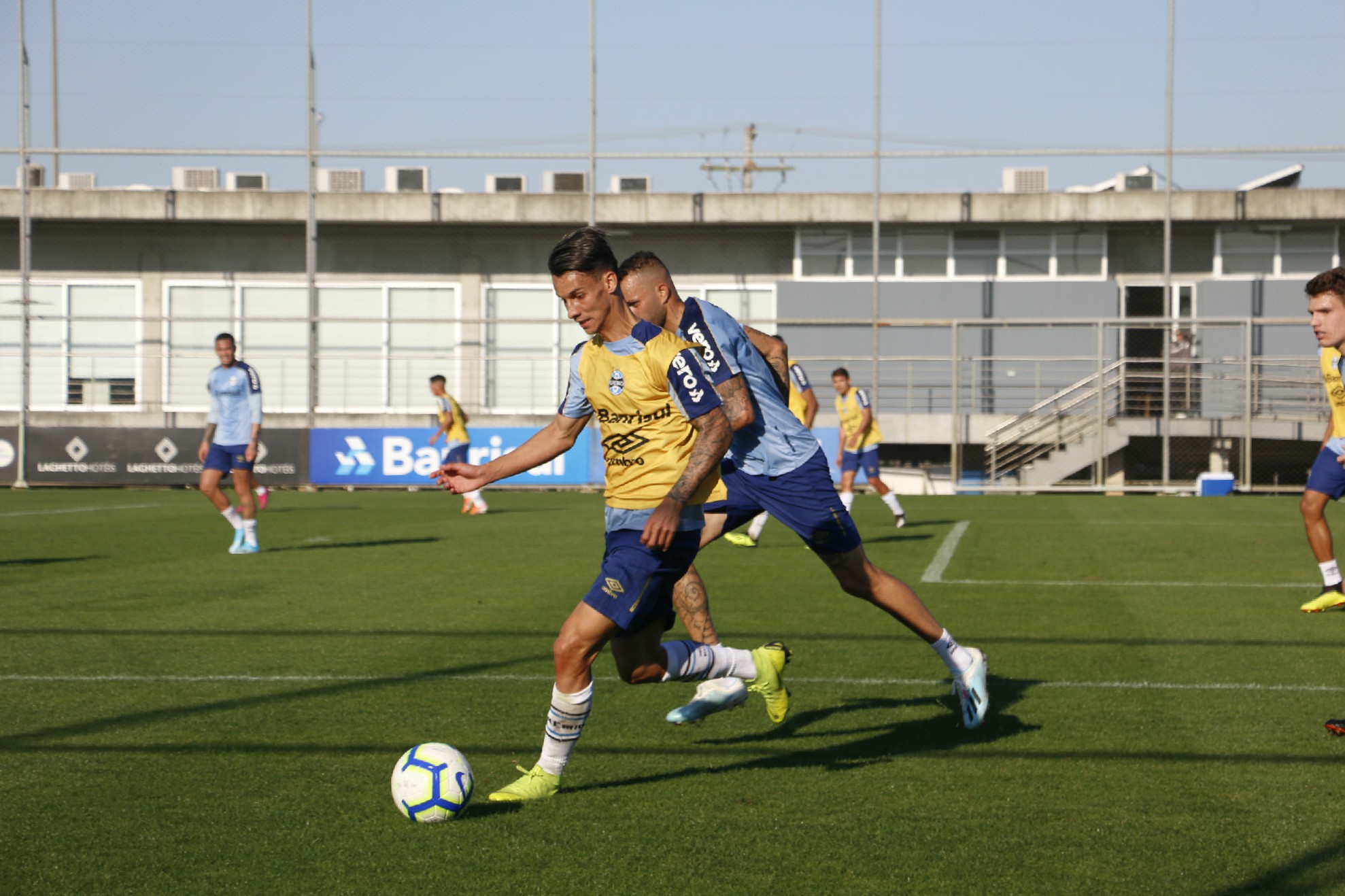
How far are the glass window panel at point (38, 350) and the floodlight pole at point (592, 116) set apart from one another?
1128 cm

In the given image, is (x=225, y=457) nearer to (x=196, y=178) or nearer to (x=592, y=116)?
(x=592, y=116)

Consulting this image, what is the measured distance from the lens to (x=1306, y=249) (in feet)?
101

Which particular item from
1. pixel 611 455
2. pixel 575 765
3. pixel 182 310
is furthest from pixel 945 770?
pixel 182 310

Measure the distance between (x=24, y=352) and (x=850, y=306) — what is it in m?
18.0

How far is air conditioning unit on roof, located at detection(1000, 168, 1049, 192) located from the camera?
30.9 meters

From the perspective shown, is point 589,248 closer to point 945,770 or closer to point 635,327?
point 635,327

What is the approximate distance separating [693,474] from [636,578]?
391 millimetres

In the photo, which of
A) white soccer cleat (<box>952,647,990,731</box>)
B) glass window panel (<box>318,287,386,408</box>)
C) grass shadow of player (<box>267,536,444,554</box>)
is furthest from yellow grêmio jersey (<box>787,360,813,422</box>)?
glass window panel (<box>318,287,386,408</box>)

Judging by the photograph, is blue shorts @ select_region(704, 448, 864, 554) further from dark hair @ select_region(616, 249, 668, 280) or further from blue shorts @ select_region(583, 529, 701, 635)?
blue shorts @ select_region(583, 529, 701, 635)

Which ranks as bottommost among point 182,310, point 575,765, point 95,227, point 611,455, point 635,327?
point 575,765

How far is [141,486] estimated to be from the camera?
24.8 metres

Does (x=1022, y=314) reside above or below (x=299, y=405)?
above

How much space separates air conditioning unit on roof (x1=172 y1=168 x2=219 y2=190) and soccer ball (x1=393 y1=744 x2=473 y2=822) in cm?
3201

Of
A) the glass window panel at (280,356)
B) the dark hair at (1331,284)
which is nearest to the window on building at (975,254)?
the glass window panel at (280,356)
